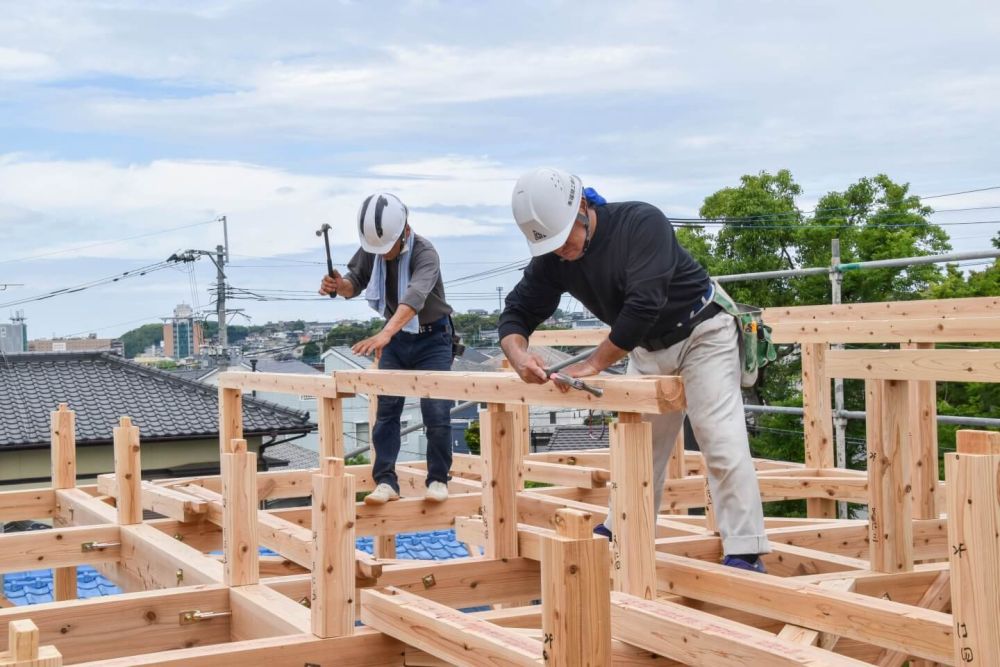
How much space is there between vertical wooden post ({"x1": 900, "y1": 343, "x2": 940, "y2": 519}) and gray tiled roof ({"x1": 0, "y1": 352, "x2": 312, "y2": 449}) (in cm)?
1378

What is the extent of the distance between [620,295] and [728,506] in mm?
849

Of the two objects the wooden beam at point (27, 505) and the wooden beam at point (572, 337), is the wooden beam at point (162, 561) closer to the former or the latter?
the wooden beam at point (27, 505)

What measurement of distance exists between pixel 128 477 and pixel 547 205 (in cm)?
310

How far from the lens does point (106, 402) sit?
1950cm

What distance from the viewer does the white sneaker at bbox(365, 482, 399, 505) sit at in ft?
18.9

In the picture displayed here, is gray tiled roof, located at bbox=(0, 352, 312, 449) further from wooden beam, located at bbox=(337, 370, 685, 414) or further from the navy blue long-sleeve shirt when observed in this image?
A: the navy blue long-sleeve shirt

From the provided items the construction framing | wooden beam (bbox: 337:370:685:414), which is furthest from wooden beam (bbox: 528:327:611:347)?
wooden beam (bbox: 337:370:685:414)

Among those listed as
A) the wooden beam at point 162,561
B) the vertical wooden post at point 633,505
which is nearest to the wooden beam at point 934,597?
the vertical wooden post at point 633,505

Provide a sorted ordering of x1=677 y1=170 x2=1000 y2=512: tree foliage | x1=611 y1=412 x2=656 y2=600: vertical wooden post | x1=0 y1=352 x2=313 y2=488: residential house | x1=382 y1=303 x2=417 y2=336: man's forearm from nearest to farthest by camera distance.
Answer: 1. x1=611 y1=412 x2=656 y2=600: vertical wooden post
2. x1=382 y1=303 x2=417 y2=336: man's forearm
3. x1=0 y1=352 x2=313 y2=488: residential house
4. x1=677 y1=170 x2=1000 y2=512: tree foliage

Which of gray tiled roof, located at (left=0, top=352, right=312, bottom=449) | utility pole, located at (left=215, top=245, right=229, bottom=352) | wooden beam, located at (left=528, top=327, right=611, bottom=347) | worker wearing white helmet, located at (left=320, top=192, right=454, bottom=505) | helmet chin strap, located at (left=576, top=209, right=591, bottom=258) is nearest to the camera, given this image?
helmet chin strap, located at (left=576, top=209, right=591, bottom=258)

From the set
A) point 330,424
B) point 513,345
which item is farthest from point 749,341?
point 330,424

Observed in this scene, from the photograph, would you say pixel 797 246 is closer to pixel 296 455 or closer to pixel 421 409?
pixel 296 455

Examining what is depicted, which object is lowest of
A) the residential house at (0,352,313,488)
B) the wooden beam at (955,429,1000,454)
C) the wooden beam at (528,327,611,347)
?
the residential house at (0,352,313,488)

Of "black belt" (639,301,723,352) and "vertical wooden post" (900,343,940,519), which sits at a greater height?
"black belt" (639,301,723,352)
